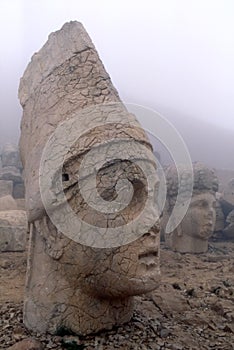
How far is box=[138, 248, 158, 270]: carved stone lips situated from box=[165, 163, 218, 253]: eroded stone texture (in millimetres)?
4559

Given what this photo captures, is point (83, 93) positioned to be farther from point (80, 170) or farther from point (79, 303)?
point (79, 303)

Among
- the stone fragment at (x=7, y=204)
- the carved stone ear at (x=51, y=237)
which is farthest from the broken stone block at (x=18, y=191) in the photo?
the carved stone ear at (x=51, y=237)

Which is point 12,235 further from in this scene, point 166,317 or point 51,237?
point 51,237

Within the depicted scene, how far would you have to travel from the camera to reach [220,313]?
4.81m

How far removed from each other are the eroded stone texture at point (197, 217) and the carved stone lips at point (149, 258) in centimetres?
456

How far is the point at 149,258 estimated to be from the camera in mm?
3748

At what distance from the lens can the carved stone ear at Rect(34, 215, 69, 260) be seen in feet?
→ 12.2

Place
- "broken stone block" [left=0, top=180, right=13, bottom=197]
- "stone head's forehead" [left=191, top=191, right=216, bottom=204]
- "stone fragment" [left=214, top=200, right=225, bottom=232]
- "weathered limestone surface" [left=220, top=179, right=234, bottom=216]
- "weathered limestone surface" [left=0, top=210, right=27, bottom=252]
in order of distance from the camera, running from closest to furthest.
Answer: "weathered limestone surface" [left=0, top=210, right=27, bottom=252] < "stone head's forehead" [left=191, top=191, right=216, bottom=204] < "stone fragment" [left=214, top=200, right=225, bottom=232] < "weathered limestone surface" [left=220, top=179, right=234, bottom=216] < "broken stone block" [left=0, top=180, right=13, bottom=197]

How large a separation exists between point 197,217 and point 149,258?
477 cm

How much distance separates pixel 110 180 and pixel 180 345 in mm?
1498

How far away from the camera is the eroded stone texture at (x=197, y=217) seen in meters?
8.36

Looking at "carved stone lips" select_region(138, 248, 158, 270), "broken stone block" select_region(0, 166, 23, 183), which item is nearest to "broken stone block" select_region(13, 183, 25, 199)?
"broken stone block" select_region(0, 166, 23, 183)

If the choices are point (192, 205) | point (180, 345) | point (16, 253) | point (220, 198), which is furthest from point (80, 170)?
point (220, 198)

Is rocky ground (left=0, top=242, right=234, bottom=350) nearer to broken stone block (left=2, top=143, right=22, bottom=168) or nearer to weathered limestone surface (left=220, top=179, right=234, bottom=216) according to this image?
weathered limestone surface (left=220, top=179, right=234, bottom=216)
